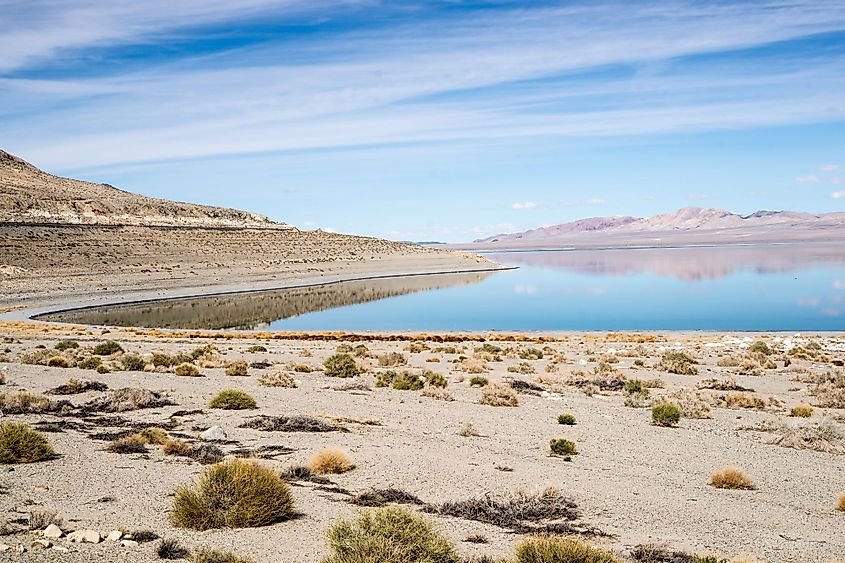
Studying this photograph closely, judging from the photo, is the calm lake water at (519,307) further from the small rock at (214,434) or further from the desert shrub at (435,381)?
the small rock at (214,434)

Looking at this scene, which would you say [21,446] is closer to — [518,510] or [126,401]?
[126,401]

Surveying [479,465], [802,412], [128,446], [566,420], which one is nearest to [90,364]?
[128,446]

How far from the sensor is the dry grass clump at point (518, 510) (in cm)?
795

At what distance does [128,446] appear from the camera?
10422 millimetres

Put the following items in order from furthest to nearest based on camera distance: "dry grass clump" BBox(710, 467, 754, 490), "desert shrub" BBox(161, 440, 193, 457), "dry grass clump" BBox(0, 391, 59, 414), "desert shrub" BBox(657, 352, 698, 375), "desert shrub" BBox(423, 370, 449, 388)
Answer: "desert shrub" BBox(657, 352, 698, 375), "desert shrub" BBox(423, 370, 449, 388), "dry grass clump" BBox(0, 391, 59, 414), "desert shrub" BBox(161, 440, 193, 457), "dry grass clump" BBox(710, 467, 754, 490)

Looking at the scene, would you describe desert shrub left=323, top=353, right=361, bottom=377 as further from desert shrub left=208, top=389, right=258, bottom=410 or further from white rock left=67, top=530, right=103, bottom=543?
white rock left=67, top=530, right=103, bottom=543

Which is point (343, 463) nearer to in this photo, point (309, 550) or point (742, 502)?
point (309, 550)

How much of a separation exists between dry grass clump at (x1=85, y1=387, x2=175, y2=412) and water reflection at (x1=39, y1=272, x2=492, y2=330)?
1147 inches

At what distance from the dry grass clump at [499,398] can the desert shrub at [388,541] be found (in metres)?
9.59

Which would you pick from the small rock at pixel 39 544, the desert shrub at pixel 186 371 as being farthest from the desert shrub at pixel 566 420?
the desert shrub at pixel 186 371

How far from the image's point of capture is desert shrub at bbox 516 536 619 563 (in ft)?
19.3

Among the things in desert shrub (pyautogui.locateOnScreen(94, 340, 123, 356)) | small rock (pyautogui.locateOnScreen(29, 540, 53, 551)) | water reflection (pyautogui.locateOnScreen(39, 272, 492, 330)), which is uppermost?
small rock (pyautogui.locateOnScreen(29, 540, 53, 551))

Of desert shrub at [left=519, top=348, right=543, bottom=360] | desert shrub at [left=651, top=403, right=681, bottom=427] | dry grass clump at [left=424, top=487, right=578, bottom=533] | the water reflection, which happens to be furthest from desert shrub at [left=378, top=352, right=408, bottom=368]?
the water reflection

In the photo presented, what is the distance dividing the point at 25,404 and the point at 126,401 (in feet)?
5.38
